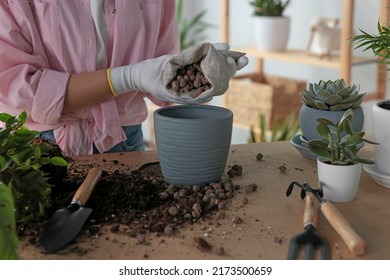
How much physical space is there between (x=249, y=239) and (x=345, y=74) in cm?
199

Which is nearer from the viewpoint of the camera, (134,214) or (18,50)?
(134,214)

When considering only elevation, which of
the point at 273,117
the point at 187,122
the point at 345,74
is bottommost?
the point at 273,117

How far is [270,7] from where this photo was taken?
328 cm

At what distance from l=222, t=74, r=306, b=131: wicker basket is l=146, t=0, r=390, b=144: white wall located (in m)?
0.21

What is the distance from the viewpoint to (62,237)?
3.36 feet

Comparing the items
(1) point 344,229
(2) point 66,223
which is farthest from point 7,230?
(1) point 344,229

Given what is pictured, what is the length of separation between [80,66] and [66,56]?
1.8 inches

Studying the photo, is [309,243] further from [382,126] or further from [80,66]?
[80,66]

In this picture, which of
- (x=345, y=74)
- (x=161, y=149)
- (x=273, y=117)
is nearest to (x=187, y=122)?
(x=161, y=149)

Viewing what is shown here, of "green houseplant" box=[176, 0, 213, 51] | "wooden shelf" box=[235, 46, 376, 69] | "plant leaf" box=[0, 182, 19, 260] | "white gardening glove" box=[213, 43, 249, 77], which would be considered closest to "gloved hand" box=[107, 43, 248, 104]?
"white gardening glove" box=[213, 43, 249, 77]

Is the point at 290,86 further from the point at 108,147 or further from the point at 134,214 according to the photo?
the point at 134,214

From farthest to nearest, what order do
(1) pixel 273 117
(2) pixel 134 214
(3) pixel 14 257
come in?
(1) pixel 273 117
(2) pixel 134 214
(3) pixel 14 257

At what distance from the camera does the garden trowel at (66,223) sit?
39.7 inches

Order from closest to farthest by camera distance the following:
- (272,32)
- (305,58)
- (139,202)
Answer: (139,202) < (305,58) < (272,32)
